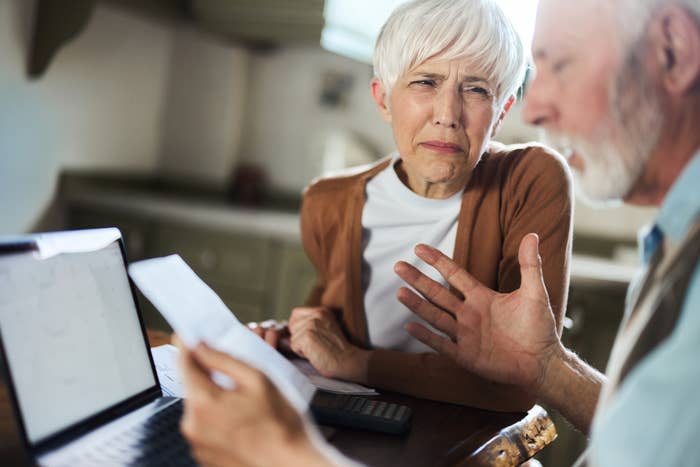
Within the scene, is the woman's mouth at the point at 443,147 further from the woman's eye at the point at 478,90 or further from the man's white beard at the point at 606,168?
the man's white beard at the point at 606,168

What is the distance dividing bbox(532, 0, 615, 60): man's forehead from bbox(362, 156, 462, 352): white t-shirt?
1.65ft

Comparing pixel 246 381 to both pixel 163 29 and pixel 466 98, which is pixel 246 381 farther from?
pixel 163 29

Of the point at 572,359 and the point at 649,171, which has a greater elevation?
the point at 649,171

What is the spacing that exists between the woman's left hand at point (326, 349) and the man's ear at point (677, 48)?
0.66 metres

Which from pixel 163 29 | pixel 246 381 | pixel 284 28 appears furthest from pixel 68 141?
pixel 246 381

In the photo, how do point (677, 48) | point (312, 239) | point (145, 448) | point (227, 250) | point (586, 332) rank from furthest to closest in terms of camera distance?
point (227, 250) → point (586, 332) → point (312, 239) → point (145, 448) → point (677, 48)

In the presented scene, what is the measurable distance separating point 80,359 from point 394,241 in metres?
0.67

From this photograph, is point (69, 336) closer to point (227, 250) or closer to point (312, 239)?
point (312, 239)

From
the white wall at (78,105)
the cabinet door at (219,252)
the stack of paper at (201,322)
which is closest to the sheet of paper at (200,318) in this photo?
the stack of paper at (201,322)

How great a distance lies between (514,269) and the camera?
1.25 meters

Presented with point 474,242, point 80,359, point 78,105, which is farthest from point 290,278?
point 80,359

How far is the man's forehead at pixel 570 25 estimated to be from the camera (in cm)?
76

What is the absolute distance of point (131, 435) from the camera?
85 cm

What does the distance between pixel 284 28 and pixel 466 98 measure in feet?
6.34
